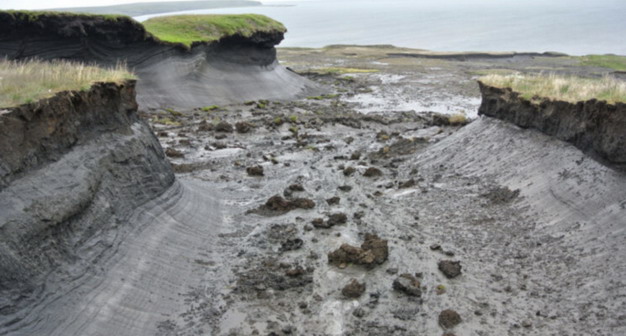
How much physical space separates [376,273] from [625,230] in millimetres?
5819

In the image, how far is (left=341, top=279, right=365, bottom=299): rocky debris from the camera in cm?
1171

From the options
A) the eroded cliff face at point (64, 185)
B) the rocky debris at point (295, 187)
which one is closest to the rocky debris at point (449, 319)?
the eroded cliff face at point (64, 185)

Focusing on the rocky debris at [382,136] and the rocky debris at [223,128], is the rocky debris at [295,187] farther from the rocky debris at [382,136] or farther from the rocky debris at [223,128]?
the rocky debris at [223,128]

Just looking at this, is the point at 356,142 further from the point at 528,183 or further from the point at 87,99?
the point at 87,99

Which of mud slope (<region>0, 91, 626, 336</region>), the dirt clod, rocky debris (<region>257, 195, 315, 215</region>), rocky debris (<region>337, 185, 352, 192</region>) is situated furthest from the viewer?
the dirt clod

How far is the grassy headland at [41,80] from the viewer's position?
11.0 metres

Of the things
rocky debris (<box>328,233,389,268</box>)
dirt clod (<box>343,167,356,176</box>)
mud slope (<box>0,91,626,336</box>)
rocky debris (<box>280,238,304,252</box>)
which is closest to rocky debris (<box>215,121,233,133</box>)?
mud slope (<box>0,91,626,336</box>)

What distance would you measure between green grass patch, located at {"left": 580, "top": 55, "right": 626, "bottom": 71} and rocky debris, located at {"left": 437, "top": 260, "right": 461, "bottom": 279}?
63.4 m

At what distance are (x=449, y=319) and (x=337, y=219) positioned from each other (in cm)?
556

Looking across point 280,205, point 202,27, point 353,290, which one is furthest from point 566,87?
point 202,27

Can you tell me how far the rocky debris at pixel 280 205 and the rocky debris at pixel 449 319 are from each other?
6806 mm

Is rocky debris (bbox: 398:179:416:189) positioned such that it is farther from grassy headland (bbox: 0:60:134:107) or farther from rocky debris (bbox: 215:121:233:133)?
rocky debris (bbox: 215:121:233:133)

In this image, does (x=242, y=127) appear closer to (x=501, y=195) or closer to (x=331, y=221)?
(x=331, y=221)

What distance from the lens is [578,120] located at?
16016 mm
